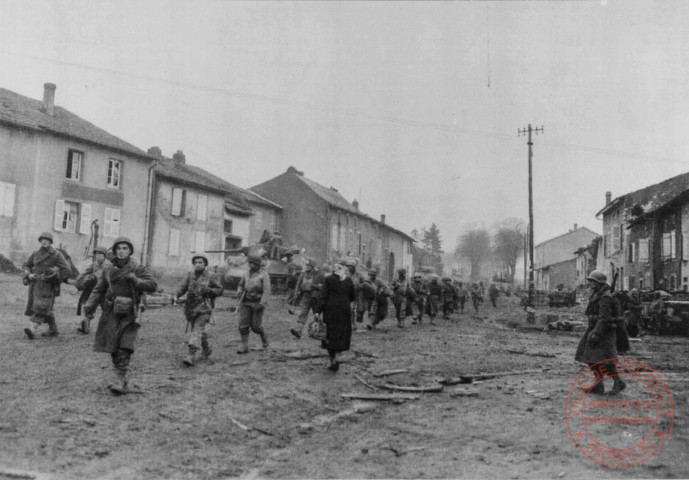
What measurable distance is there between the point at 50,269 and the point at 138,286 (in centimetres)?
416

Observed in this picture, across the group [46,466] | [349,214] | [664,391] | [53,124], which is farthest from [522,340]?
[349,214]

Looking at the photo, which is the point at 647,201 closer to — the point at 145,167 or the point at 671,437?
the point at 145,167

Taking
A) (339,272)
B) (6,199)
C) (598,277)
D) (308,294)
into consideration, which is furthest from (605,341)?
(6,199)

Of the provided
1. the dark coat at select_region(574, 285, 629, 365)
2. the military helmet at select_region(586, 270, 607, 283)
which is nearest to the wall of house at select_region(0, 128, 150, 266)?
the military helmet at select_region(586, 270, 607, 283)

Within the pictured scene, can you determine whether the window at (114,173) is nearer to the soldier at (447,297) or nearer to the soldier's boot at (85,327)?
the soldier at (447,297)

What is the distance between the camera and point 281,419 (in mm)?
6535

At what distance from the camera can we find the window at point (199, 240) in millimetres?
35031

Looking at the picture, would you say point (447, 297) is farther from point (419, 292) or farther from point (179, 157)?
point (179, 157)

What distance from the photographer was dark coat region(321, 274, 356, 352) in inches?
349

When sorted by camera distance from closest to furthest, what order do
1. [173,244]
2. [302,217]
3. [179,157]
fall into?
[173,244]
[179,157]
[302,217]

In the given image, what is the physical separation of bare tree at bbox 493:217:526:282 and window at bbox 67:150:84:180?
73325mm

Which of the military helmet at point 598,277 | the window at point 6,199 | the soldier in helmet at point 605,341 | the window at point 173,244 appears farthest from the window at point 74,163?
the soldier in helmet at point 605,341

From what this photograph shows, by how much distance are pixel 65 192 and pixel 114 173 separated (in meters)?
3.27

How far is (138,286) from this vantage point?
6.69 metres
